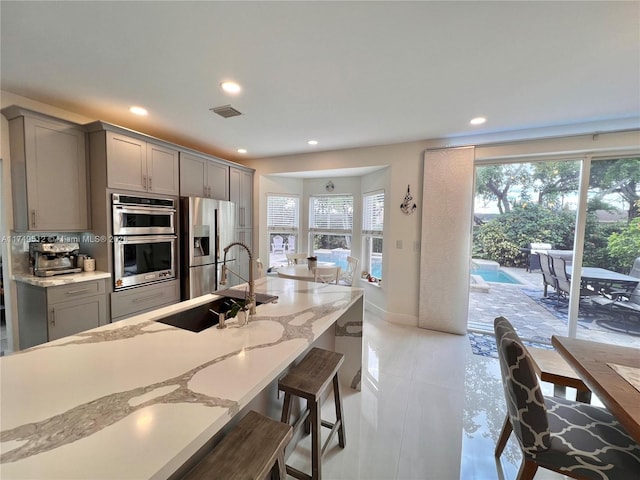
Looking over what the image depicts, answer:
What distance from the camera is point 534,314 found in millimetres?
3480

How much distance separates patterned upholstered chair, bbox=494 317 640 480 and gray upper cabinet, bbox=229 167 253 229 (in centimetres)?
409

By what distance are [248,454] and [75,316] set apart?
2.56 metres

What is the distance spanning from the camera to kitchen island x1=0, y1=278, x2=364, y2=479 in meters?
0.64

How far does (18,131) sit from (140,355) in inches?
107

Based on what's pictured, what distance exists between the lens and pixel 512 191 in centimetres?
340

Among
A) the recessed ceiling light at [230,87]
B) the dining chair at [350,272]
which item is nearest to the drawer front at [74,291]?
the recessed ceiling light at [230,87]

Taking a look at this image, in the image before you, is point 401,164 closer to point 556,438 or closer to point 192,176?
point 192,176

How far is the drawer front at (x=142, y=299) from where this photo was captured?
2.81 m

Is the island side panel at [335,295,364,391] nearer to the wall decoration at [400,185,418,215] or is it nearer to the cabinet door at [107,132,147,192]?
the wall decoration at [400,185,418,215]

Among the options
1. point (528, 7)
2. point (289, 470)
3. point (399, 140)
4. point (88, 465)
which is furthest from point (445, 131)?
point (88, 465)

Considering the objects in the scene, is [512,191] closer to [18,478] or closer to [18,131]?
[18,478]

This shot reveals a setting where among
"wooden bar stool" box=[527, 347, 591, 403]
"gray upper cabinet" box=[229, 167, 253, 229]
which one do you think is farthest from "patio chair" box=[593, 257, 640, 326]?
"gray upper cabinet" box=[229, 167, 253, 229]

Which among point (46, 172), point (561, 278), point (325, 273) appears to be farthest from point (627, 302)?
point (46, 172)

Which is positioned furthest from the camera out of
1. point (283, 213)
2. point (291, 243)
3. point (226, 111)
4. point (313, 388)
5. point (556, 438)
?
point (291, 243)
